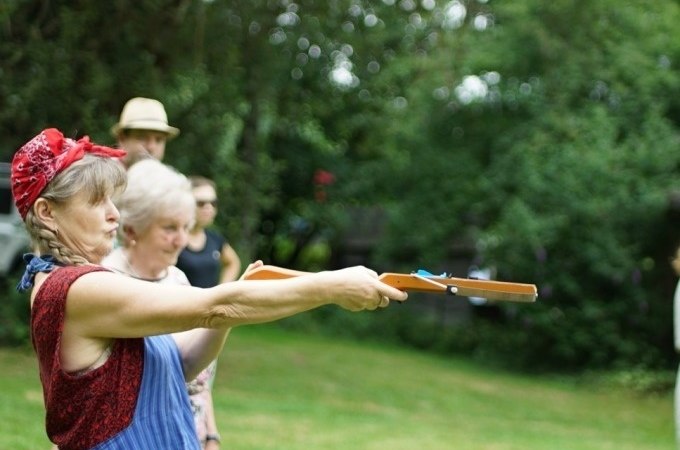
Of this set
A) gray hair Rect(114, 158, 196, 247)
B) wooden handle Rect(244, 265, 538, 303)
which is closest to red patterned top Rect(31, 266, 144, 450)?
wooden handle Rect(244, 265, 538, 303)

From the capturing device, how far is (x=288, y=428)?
10.0 meters

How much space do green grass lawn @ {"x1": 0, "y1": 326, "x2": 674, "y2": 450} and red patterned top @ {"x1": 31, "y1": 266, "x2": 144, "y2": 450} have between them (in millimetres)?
5260

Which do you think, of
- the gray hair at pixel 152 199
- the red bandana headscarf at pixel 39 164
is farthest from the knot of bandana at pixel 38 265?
the gray hair at pixel 152 199

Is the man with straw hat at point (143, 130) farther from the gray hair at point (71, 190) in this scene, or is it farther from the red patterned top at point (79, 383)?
the red patterned top at point (79, 383)

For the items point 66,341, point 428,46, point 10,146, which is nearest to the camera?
point 66,341

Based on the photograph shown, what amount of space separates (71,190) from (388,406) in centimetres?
997

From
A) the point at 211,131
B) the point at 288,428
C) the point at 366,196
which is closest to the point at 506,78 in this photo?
the point at 366,196

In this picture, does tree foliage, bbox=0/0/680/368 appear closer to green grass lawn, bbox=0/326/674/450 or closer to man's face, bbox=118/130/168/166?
green grass lawn, bbox=0/326/674/450

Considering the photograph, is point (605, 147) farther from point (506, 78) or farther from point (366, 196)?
point (366, 196)

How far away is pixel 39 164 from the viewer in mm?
2674

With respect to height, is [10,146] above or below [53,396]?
above

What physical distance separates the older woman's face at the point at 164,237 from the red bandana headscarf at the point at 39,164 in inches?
50.9

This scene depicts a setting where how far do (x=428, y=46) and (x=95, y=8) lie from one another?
1012cm

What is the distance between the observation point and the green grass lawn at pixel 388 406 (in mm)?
9664
